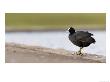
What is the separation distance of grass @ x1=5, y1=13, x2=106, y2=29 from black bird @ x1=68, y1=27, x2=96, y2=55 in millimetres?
60

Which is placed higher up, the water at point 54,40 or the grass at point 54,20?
the grass at point 54,20

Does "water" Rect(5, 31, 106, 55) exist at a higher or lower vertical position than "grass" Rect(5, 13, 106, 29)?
lower

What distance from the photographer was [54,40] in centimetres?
402

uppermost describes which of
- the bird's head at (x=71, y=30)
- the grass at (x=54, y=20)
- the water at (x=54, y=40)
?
the grass at (x=54, y=20)

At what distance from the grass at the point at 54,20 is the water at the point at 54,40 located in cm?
6

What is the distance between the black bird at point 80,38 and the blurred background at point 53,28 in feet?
0.11

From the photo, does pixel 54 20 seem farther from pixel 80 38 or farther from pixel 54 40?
pixel 80 38

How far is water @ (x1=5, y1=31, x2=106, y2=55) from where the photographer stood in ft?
13.2

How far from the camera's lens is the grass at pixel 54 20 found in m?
4.00

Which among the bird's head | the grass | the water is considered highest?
the grass

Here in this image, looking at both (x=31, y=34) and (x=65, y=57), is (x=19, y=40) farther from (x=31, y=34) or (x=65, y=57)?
(x=65, y=57)
